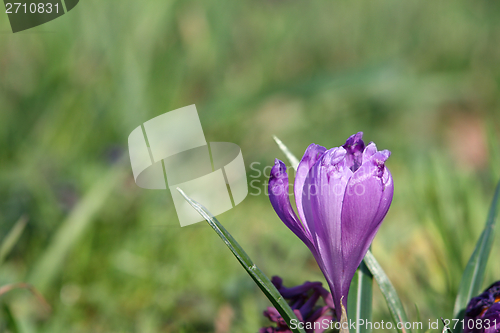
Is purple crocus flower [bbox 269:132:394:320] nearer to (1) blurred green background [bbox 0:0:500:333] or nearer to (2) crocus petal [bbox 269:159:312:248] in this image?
(2) crocus petal [bbox 269:159:312:248]

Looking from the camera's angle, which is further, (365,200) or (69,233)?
(69,233)

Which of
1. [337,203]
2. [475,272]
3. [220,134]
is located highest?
[337,203]

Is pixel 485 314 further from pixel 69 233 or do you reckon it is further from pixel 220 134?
pixel 220 134

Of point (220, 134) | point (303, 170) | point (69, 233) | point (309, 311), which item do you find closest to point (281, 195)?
point (303, 170)

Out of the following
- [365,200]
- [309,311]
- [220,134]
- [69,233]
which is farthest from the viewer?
[220,134]

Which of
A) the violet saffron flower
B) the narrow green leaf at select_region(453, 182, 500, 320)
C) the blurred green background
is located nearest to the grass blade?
the blurred green background

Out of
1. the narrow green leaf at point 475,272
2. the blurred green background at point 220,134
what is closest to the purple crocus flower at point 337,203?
the narrow green leaf at point 475,272

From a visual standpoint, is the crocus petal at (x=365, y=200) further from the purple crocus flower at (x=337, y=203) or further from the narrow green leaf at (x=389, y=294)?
the narrow green leaf at (x=389, y=294)
